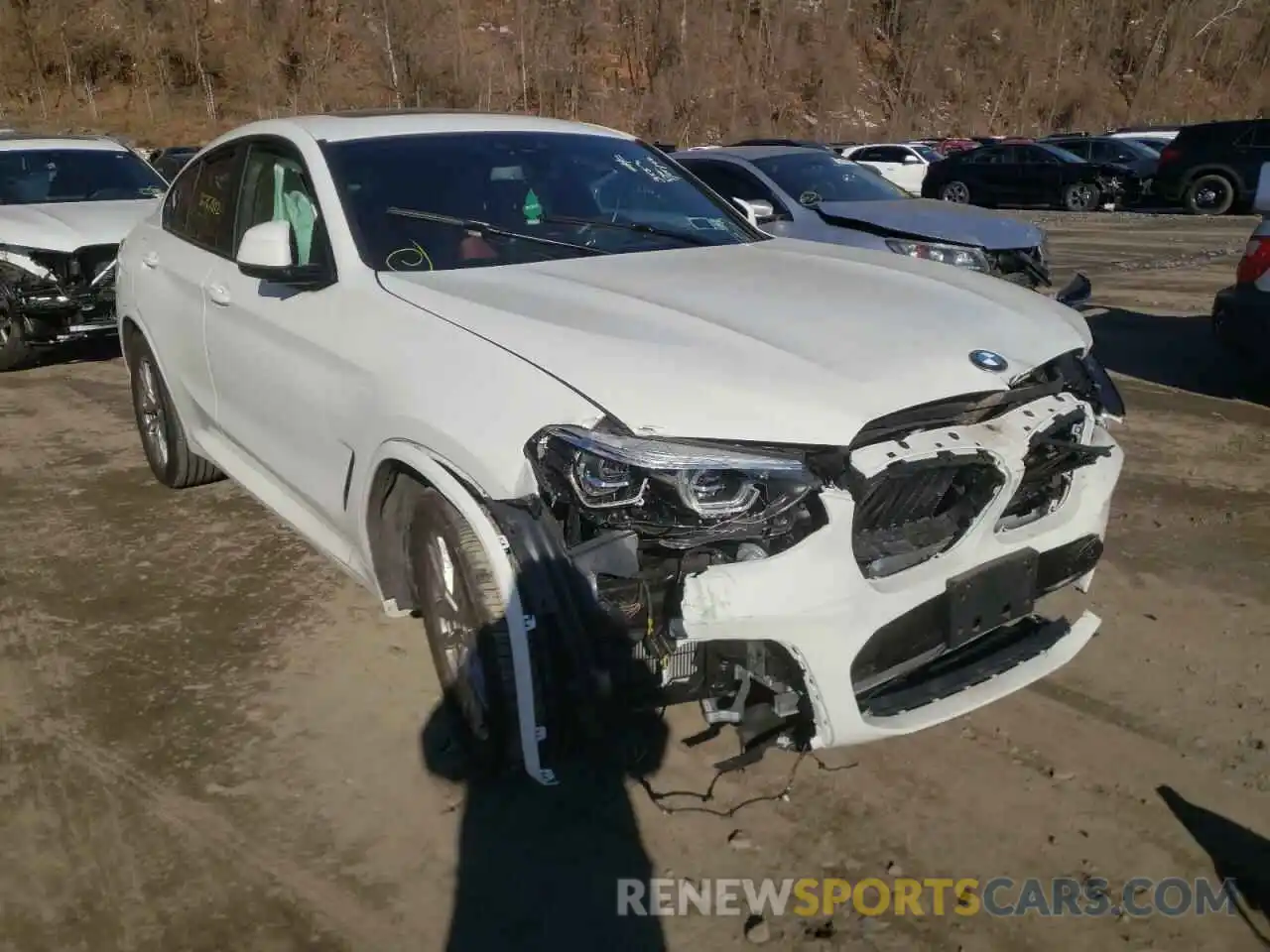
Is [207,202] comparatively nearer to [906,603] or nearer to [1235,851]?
[906,603]

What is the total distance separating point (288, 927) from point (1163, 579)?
10.9 feet

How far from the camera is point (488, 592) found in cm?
268

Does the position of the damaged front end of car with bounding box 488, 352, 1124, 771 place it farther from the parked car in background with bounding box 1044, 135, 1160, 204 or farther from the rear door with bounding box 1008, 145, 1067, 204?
the rear door with bounding box 1008, 145, 1067, 204

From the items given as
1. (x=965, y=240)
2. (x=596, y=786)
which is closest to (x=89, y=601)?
(x=596, y=786)

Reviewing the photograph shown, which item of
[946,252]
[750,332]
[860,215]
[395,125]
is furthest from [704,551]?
[860,215]

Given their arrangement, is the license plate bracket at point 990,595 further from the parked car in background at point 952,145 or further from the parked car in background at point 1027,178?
the parked car in background at point 952,145

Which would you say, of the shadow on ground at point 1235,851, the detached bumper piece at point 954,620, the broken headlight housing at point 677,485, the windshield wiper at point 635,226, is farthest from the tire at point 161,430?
the shadow on ground at point 1235,851

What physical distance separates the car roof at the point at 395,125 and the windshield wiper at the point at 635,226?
1.86 feet

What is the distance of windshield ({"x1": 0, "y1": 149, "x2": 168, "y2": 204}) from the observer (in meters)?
8.80

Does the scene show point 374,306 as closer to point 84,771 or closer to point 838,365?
point 838,365

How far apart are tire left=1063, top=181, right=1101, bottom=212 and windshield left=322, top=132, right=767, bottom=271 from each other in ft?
66.4

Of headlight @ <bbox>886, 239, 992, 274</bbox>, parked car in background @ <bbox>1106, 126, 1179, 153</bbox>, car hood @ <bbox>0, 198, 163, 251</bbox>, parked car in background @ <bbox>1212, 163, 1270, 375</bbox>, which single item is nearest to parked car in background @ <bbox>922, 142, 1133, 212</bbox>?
parked car in background @ <bbox>1106, 126, 1179, 153</bbox>

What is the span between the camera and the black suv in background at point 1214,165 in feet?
64.9

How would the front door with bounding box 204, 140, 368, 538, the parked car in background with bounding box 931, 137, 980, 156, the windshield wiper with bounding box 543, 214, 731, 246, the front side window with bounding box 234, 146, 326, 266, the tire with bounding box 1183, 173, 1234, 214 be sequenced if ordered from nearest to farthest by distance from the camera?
1. the front door with bounding box 204, 140, 368, 538
2. the front side window with bounding box 234, 146, 326, 266
3. the windshield wiper with bounding box 543, 214, 731, 246
4. the tire with bounding box 1183, 173, 1234, 214
5. the parked car in background with bounding box 931, 137, 980, 156
